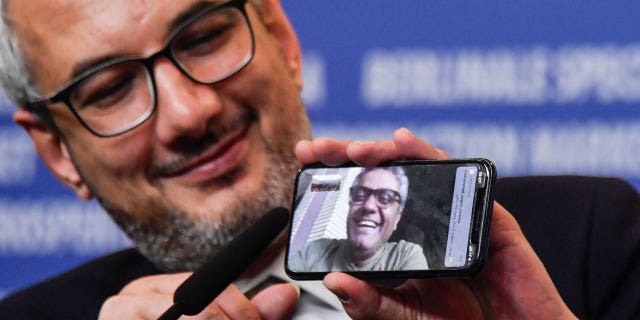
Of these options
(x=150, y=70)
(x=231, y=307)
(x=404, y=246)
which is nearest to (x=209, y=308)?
(x=231, y=307)

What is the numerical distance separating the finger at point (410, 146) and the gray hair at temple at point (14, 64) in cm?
60

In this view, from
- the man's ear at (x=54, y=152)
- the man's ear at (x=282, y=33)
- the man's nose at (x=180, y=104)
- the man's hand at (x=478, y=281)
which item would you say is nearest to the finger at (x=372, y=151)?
the man's hand at (x=478, y=281)

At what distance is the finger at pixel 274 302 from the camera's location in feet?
4.11

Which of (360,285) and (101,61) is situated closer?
(360,285)

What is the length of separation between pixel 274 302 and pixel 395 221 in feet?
0.94

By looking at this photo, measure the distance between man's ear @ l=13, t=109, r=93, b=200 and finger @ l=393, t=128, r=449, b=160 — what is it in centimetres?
76

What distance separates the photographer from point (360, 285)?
3.31 ft

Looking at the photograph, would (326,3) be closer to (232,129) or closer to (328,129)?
(328,129)

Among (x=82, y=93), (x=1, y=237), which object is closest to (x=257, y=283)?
(x=82, y=93)

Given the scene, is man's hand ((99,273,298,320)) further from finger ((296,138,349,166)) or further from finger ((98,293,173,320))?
finger ((296,138,349,166))

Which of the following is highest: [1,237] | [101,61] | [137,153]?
[101,61]

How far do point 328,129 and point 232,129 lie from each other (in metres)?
0.51

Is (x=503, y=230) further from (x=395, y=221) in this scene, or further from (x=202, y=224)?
(x=202, y=224)

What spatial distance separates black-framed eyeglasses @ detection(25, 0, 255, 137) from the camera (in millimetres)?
1454
